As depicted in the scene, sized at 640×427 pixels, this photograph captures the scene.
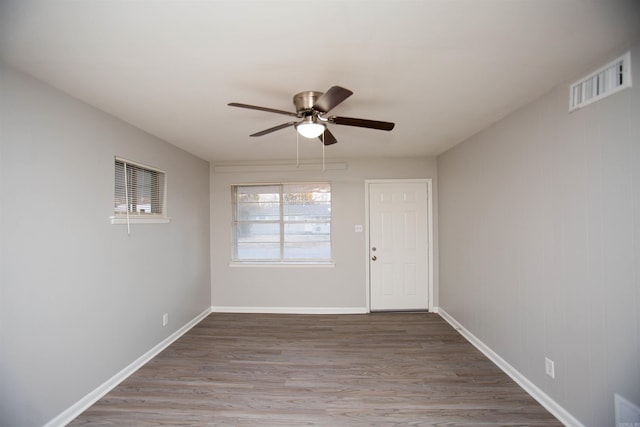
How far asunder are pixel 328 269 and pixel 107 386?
108 inches

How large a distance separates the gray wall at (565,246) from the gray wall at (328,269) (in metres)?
1.55

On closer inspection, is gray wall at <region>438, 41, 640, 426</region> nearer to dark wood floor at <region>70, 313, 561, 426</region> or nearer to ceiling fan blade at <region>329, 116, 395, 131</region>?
dark wood floor at <region>70, 313, 561, 426</region>

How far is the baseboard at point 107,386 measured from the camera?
1851 mm

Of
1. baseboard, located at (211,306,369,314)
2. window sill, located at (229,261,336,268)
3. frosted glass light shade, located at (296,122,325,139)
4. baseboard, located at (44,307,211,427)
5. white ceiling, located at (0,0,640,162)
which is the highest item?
white ceiling, located at (0,0,640,162)

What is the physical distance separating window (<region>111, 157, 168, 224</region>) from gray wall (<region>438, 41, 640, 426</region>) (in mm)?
3548

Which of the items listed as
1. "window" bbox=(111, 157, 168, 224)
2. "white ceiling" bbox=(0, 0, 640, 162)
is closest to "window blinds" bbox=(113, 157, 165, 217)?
"window" bbox=(111, 157, 168, 224)

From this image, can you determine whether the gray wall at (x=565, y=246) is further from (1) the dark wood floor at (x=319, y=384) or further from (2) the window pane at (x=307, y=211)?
(2) the window pane at (x=307, y=211)

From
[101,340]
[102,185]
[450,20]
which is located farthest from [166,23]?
[101,340]

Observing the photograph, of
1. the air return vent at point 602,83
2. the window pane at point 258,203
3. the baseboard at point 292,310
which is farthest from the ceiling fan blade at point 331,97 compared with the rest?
the baseboard at point 292,310

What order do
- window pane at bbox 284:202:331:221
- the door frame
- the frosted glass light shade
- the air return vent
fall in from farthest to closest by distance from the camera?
window pane at bbox 284:202:331:221 < the door frame < the frosted glass light shade < the air return vent

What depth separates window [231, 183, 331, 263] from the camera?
164 inches

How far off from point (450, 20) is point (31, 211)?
2.65m

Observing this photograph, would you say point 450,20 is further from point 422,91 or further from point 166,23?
point 166,23

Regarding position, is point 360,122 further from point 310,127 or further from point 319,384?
point 319,384
